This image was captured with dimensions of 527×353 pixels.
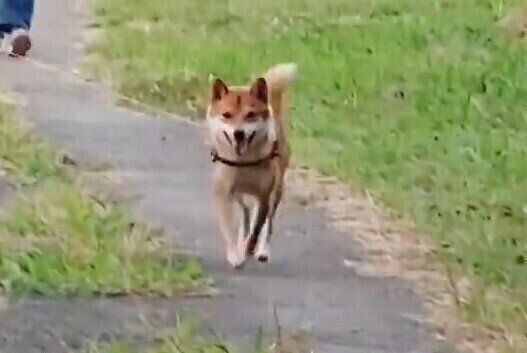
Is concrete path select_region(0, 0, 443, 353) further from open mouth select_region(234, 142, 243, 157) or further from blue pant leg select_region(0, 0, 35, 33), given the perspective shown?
blue pant leg select_region(0, 0, 35, 33)

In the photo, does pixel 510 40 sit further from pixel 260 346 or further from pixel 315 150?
pixel 260 346

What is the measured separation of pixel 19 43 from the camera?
24.8 ft

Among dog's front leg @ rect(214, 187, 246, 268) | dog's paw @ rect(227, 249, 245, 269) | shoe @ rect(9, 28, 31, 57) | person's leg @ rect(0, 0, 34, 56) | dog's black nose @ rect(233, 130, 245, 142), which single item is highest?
dog's black nose @ rect(233, 130, 245, 142)

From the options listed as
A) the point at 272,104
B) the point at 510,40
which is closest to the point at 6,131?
the point at 272,104

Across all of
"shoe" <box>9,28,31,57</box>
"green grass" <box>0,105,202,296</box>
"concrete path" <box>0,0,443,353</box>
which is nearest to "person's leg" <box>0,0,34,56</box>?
"shoe" <box>9,28,31,57</box>

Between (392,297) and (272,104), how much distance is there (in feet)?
2.03

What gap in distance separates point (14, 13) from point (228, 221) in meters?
3.39

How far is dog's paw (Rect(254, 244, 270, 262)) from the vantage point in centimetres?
425

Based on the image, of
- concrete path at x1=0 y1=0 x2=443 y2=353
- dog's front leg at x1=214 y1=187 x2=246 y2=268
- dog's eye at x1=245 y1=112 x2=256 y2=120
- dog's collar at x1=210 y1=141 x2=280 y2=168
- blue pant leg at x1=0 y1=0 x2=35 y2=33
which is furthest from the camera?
blue pant leg at x1=0 y1=0 x2=35 y2=33

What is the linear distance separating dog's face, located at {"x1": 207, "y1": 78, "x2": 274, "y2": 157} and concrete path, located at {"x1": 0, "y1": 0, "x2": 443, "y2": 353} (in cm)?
39

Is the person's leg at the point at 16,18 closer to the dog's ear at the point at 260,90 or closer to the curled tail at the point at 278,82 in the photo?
the curled tail at the point at 278,82

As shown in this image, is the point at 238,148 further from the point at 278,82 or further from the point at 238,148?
the point at 278,82

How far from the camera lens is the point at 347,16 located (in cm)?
959

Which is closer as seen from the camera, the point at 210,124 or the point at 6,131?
the point at 210,124
